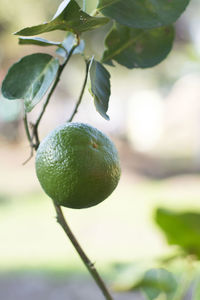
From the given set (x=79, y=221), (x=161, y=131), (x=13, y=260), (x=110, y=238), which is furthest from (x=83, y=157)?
(x=161, y=131)

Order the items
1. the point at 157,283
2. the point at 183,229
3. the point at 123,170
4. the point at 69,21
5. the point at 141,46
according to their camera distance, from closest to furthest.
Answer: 1. the point at 69,21
2. the point at 141,46
3. the point at 157,283
4. the point at 183,229
5. the point at 123,170

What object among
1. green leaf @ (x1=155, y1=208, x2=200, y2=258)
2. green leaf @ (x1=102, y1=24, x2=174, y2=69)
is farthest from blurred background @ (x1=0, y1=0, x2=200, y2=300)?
green leaf @ (x1=102, y1=24, x2=174, y2=69)

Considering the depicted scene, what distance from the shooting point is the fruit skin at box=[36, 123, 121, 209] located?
1.50ft

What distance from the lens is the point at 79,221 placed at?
4.16m

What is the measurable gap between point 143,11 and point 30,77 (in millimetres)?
142

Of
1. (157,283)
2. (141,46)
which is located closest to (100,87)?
(141,46)

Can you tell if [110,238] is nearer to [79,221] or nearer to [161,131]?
[79,221]

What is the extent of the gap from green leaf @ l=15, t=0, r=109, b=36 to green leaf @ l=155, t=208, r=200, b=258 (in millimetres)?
528

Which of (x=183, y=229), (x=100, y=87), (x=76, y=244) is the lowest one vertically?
(x=183, y=229)

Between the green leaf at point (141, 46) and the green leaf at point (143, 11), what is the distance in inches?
3.1

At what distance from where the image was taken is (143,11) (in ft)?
1.52

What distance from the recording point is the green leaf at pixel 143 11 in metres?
0.45

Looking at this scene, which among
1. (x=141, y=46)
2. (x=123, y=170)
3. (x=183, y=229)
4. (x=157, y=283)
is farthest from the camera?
(x=123, y=170)

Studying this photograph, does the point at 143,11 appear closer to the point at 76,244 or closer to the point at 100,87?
the point at 100,87
